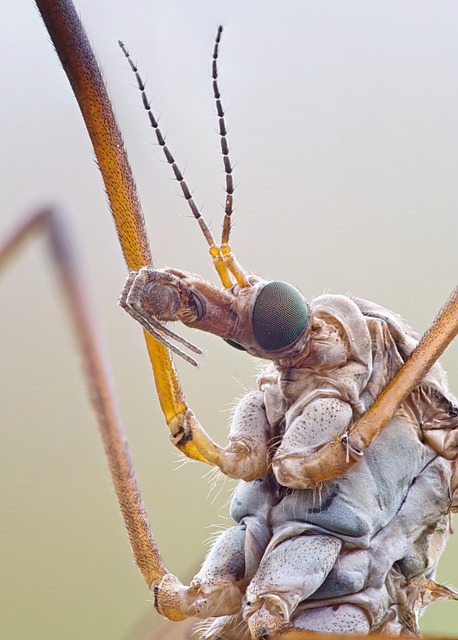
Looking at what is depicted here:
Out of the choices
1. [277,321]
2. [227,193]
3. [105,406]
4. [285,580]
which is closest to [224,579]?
[285,580]

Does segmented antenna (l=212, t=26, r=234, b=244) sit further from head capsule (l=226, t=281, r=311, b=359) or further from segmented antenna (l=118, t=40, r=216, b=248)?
head capsule (l=226, t=281, r=311, b=359)

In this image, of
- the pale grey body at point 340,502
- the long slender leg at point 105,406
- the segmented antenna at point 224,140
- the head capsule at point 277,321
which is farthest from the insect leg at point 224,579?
the segmented antenna at point 224,140

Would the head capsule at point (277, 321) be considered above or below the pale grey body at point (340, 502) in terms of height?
above

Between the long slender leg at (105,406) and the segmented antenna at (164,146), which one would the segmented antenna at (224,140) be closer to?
the segmented antenna at (164,146)

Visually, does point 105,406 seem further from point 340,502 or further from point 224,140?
point 224,140

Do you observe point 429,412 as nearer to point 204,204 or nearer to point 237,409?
point 237,409

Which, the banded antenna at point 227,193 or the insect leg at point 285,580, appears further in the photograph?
the banded antenna at point 227,193

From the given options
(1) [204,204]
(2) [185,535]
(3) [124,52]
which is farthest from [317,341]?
(2) [185,535]

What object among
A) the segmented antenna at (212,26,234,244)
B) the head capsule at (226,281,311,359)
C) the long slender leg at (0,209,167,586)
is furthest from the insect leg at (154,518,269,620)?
the segmented antenna at (212,26,234,244)
